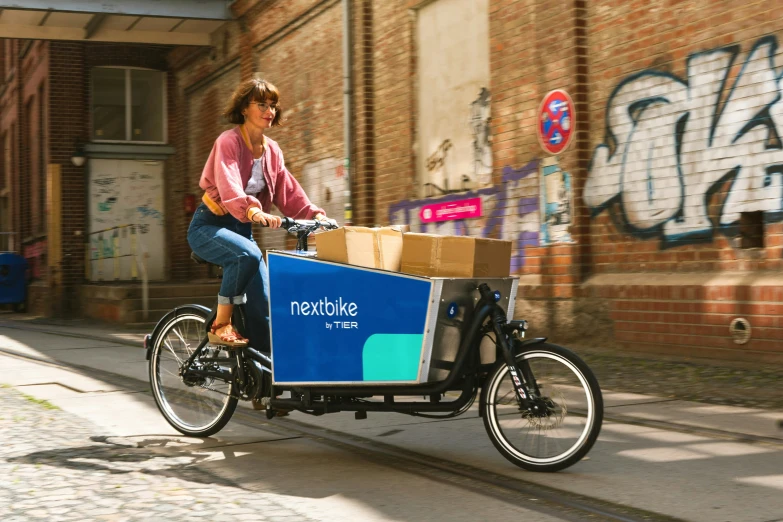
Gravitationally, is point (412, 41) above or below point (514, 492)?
above

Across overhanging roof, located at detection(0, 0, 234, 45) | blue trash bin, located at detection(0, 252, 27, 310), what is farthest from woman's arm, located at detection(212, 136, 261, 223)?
blue trash bin, located at detection(0, 252, 27, 310)

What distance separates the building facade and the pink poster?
0.08 metres

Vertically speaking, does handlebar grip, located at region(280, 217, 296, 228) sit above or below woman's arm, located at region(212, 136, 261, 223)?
below

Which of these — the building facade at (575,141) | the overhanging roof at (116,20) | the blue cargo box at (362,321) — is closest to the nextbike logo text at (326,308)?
the blue cargo box at (362,321)

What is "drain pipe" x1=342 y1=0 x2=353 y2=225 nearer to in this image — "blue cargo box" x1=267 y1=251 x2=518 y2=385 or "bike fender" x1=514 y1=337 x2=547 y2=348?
"blue cargo box" x1=267 y1=251 x2=518 y2=385

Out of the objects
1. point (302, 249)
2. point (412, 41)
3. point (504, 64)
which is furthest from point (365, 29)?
point (302, 249)

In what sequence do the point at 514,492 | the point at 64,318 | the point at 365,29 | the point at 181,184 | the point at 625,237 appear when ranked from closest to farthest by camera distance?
the point at 514,492, the point at 625,237, the point at 365,29, the point at 64,318, the point at 181,184

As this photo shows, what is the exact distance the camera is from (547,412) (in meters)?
4.45

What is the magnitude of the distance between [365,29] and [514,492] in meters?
10.8

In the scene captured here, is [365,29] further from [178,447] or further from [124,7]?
[178,447]

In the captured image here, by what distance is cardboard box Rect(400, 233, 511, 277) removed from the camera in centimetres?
463

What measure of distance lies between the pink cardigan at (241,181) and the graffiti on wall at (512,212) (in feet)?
17.1

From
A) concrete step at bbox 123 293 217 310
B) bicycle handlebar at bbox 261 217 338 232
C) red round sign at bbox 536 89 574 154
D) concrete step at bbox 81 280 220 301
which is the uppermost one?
red round sign at bbox 536 89 574 154

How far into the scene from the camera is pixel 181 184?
22375 mm
